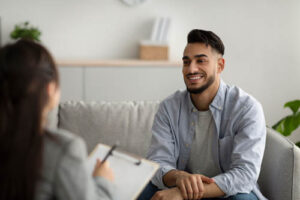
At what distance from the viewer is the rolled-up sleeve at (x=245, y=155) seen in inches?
71.0

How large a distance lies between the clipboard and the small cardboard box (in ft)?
7.07

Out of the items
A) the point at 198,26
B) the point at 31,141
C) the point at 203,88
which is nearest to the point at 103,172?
the point at 31,141

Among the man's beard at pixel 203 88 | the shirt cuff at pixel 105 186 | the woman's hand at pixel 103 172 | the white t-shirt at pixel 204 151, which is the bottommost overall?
the white t-shirt at pixel 204 151

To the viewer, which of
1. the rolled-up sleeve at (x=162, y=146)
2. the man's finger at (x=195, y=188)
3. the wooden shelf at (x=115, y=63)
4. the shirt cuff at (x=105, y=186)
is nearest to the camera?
the shirt cuff at (x=105, y=186)

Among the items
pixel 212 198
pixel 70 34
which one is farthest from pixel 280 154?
pixel 70 34

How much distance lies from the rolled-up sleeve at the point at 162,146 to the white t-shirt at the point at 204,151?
10cm

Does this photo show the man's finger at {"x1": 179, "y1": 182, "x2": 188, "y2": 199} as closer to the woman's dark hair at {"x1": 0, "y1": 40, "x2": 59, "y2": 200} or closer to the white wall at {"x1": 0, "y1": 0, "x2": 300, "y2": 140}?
the woman's dark hair at {"x1": 0, "y1": 40, "x2": 59, "y2": 200}

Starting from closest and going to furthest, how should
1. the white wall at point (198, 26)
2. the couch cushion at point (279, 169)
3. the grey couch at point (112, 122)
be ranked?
the couch cushion at point (279, 169) → the grey couch at point (112, 122) → the white wall at point (198, 26)

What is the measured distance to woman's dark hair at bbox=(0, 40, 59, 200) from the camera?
1015mm

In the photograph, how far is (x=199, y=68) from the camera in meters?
2.05

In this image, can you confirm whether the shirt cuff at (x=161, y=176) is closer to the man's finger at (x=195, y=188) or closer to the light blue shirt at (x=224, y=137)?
the light blue shirt at (x=224, y=137)

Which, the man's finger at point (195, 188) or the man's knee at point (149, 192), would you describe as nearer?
the man's finger at point (195, 188)

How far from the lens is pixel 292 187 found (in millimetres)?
1850

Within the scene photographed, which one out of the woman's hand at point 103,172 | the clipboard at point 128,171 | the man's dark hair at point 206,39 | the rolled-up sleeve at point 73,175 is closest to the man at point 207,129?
the man's dark hair at point 206,39
